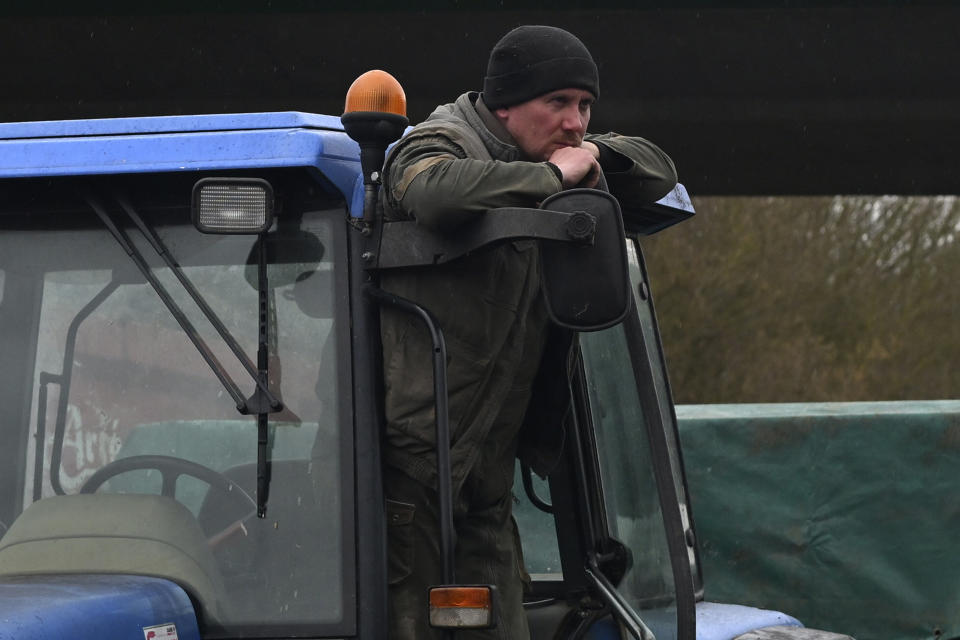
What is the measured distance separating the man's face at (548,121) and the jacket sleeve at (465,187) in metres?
0.24

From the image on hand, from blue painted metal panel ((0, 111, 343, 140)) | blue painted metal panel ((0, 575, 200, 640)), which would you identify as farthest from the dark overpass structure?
blue painted metal panel ((0, 575, 200, 640))

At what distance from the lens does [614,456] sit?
11.6 ft

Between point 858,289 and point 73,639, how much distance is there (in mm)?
21230

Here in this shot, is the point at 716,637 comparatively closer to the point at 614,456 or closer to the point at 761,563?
the point at 614,456

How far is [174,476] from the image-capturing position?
109 inches

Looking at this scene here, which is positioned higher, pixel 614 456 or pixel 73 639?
pixel 614 456

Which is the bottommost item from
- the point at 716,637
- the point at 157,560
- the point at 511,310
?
the point at 716,637

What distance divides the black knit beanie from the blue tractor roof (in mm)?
356

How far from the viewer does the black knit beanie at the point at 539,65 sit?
9.58 feet

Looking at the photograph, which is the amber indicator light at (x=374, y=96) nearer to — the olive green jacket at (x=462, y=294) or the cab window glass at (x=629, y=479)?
the olive green jacket at (x=462, y=294)

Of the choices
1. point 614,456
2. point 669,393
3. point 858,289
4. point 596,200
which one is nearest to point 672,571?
point 614,456

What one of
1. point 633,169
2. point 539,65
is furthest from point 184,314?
point 633,169

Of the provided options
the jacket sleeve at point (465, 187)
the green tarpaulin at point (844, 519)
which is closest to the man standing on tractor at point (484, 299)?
the jacket sleeve at point (465, 187)

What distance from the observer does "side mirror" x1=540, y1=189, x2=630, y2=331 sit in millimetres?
2553
